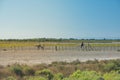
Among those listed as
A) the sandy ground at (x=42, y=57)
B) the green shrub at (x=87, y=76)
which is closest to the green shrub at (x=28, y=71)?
the green shrub at (x=87, y=76)

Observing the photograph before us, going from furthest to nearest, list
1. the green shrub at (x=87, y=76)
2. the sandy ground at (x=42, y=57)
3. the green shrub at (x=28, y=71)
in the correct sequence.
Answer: the sandy ground at (x=42, y=57)
the green shrub at (x=28, y=71)
the green shrub at (x=87, y=76)

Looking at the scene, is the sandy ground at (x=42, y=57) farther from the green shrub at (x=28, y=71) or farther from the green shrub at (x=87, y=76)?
the green shrub at (x=87, y=76)

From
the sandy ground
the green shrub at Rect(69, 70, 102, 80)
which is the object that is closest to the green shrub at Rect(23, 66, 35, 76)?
→ the green shrub at Rect(69, 70, 102, 80)

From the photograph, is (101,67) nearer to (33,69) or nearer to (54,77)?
(33,69)

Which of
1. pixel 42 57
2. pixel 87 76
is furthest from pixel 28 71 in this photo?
pixel 42 57

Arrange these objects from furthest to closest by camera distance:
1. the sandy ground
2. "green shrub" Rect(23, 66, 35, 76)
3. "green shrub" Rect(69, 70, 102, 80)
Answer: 1. the sandy ground
2. "green shrub" Rect(23, 66, 35, 76)
3. "green shrub" Rect(69, 70, 102, 80)

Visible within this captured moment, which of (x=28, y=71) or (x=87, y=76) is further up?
(x=87, y=76)

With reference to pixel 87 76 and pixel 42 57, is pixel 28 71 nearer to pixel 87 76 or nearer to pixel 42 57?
pixel 87 76

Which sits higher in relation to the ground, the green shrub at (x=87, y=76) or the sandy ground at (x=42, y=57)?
the green shrub at (x=87, y=76)

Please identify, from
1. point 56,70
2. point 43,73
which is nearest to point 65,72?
point 56,70

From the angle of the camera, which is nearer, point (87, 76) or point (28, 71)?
point (87, 76)

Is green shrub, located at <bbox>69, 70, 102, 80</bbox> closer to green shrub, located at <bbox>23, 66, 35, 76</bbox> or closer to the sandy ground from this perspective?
green shrub, located at <bbox>23, 66, 35, 76</bbox>

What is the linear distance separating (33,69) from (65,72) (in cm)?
285

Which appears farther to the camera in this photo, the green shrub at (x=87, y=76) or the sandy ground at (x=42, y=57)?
the sandy ground at (x=42, y=57)
